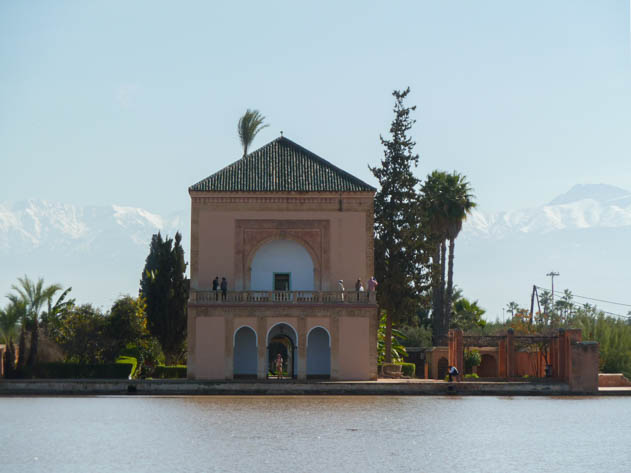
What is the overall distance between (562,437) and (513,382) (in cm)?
1431

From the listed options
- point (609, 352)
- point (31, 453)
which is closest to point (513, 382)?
point (609, 352)

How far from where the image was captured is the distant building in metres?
36.9

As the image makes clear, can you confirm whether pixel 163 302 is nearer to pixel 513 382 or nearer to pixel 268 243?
pixel 268 243

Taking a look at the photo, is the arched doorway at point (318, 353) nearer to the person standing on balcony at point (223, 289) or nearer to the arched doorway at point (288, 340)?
the arched doorway at point (288, 340)

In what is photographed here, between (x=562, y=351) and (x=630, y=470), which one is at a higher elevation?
(x=562, y=351)

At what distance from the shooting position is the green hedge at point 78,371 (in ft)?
123

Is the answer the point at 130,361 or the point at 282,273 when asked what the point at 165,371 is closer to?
the point at 130,361

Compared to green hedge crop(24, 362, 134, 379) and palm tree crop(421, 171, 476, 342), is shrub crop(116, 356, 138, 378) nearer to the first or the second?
green hedge crop(24, 362, 134, 379)

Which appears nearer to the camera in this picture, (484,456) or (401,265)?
(484,456)

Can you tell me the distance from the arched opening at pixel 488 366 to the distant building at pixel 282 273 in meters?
13.0

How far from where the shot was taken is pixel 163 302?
43906 millimetres

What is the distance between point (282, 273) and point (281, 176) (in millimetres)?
3821

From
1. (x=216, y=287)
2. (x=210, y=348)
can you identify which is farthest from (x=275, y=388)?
(x=216, y=287)

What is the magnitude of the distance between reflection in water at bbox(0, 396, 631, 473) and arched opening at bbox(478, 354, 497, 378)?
17.8 metres
